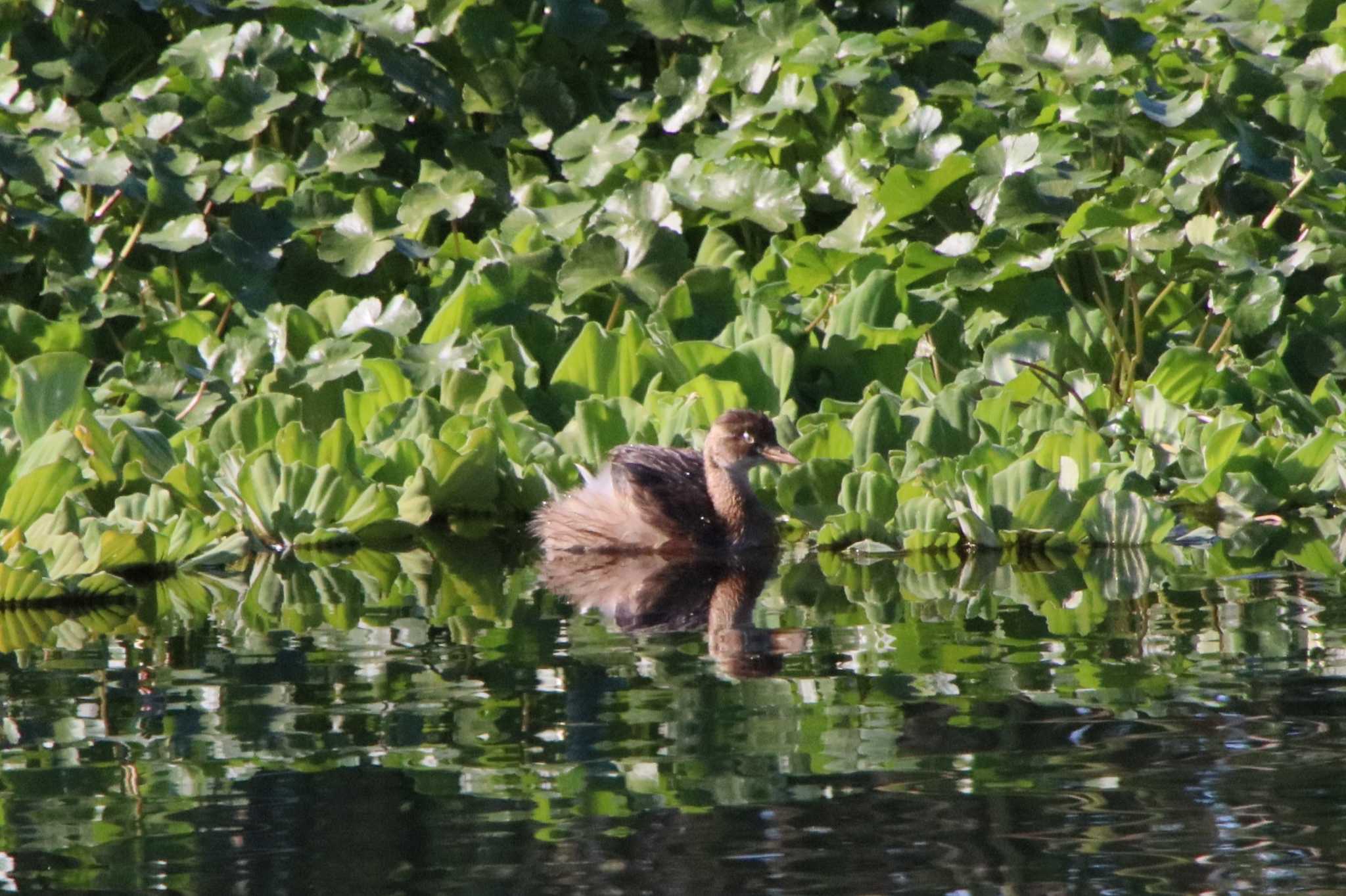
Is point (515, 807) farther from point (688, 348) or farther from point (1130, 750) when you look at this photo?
point (688, 348)

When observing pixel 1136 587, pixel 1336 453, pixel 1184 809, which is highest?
→ pixel 1336 453

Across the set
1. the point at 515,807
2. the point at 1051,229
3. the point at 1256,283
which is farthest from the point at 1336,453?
the point at 515,807

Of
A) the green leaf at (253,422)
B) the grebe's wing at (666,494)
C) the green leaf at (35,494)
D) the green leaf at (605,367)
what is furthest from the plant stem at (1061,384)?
the green leaf at (35,494)

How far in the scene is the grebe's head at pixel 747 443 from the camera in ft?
19.7

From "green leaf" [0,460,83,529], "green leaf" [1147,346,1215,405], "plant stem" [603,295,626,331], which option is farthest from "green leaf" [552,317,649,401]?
"green leaf" [0,460,83,529]

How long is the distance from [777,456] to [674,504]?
1.12 ft

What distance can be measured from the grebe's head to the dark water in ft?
3.24

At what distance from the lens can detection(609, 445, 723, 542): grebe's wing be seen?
600 centimetres

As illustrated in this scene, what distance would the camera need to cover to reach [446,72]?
843 cm

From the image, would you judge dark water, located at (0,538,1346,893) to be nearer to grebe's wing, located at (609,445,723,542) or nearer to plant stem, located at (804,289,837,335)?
grebe's wing, located at (609,445,723,542)

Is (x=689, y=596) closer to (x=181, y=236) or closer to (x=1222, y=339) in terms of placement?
(x=1222, y=339)

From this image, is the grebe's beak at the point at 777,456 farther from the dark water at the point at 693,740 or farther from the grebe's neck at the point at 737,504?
the dark water at the point at 693,740

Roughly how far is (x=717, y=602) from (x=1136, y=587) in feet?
3.32

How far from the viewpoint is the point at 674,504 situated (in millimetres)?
Answer: 6023
